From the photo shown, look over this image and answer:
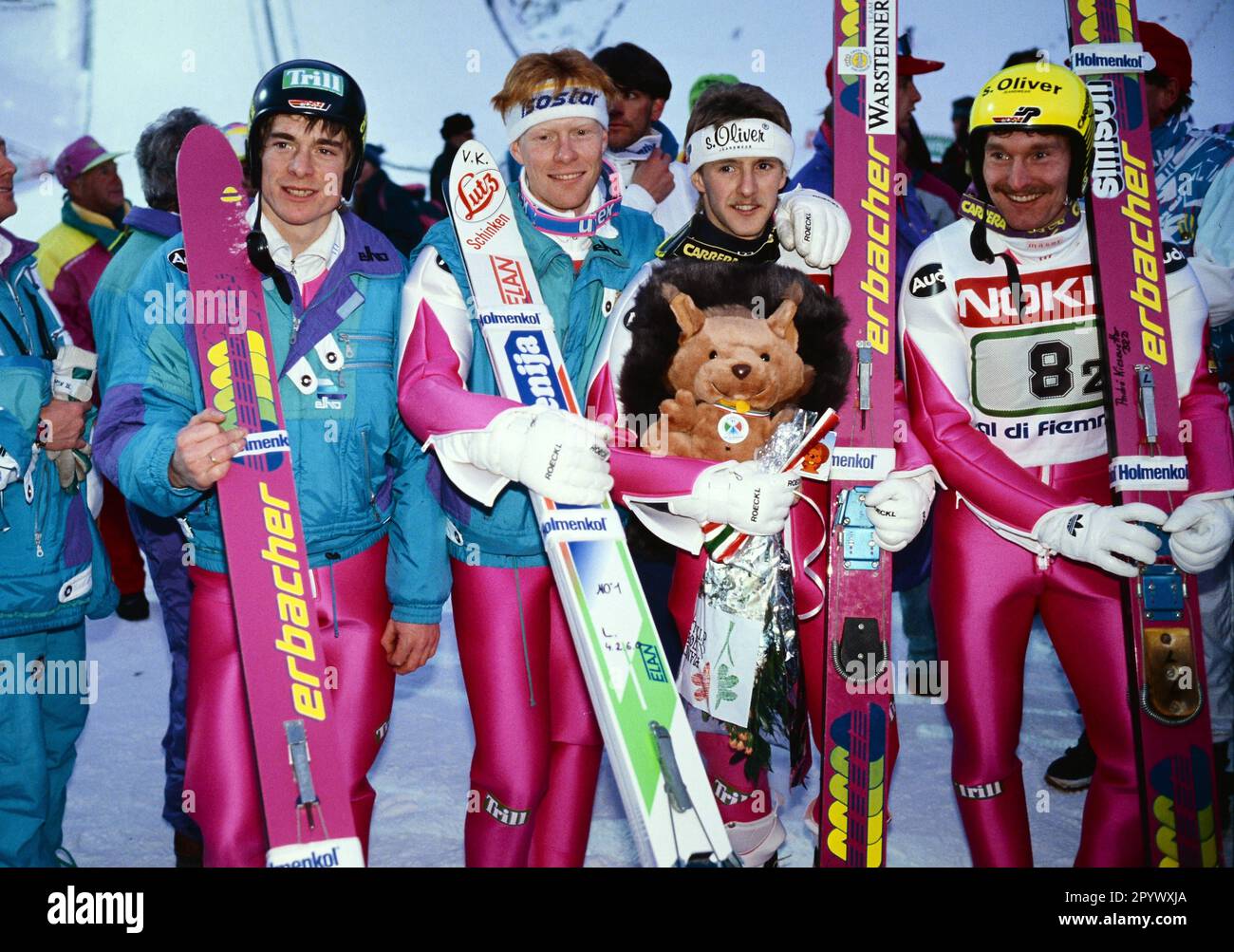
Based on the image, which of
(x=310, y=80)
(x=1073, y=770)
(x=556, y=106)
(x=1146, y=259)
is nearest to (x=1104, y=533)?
→ (x=1146, y=259)

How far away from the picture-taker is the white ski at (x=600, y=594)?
8.64 feet

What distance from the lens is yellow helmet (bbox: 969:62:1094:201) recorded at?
297 centimetres

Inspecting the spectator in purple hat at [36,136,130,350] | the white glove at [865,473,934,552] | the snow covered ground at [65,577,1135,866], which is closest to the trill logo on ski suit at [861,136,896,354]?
the white glove at [865,473,934,552]

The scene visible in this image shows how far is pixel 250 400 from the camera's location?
9.20 ft

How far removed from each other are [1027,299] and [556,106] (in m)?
1.17

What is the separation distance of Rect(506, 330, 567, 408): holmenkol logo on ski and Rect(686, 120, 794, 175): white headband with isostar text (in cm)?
59

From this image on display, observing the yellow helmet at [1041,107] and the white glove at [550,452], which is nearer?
the white glove at [550,452]

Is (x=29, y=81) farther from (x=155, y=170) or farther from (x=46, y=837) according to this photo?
(x=46, y=837)

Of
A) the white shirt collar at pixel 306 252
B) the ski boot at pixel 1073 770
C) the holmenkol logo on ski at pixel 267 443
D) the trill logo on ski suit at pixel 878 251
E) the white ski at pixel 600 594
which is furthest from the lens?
the ski boot at pixel 1073 770

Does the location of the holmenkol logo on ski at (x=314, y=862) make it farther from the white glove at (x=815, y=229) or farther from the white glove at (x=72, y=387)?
the white glove at (x=815, y=229)

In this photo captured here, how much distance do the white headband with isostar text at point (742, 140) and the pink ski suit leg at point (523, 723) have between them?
104 centimetres

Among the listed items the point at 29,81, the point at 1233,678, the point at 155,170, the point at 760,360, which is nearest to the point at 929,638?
the point at 1233,678

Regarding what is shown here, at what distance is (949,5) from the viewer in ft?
11.0

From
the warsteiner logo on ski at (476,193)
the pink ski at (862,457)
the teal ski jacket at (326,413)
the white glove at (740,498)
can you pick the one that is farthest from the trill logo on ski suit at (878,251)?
the teal ski jacket at (326,413)
